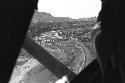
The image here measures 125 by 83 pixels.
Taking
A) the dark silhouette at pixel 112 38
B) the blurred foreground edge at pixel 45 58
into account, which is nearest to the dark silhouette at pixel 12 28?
the dark silhouette at pixel 112 38

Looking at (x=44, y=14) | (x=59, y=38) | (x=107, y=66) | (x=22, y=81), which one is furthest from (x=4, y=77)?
(x=44, y=14)

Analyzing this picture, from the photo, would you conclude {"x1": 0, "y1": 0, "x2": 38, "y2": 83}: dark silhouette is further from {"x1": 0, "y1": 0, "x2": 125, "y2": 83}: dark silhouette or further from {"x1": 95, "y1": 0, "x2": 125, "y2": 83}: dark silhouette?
{"x1": 95, "y1": 0, "x2": 125, "y2": 83}: dark silhouette

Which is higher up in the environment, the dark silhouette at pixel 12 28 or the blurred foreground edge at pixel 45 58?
the dark silhouette at pixel 12 28

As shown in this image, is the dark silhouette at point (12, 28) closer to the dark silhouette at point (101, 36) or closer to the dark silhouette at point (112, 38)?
the dark silhouette at point (101, 36)

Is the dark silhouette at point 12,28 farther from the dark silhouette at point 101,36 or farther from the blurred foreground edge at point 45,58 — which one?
the blurred foreground edge at point 45,58

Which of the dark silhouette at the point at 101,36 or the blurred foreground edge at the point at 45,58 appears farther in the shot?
the blurred foreground edge at the point at 45,58

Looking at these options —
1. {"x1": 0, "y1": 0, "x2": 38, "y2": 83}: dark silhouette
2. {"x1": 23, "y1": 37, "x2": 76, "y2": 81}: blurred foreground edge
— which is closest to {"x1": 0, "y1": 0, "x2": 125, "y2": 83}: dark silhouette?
{"x1": 0, "y1": 0, "x2": 38, "y2": 83}: dark silhouette

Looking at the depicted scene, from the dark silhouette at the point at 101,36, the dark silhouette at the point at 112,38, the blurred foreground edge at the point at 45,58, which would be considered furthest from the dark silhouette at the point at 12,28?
the blurred foreground edge at the point at 45,58

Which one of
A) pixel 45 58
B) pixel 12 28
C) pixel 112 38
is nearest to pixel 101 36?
pixel 112 38

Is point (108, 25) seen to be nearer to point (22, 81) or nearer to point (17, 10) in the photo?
point (17, 10)
